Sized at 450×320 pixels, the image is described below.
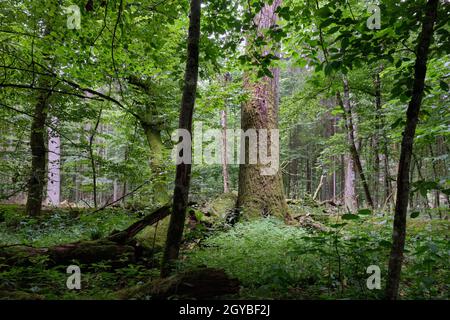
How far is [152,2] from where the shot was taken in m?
5.16

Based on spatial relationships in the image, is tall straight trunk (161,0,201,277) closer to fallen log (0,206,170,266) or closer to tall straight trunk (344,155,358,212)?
fallen log (0,206,170,266)

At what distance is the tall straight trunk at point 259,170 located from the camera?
8.84 metres

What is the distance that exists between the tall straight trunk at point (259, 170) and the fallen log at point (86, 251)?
3.53 meters

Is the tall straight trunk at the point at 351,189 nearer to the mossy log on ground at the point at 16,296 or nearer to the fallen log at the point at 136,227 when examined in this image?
the fallen log at the point at 136,227

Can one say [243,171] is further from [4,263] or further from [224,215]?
[4,263]

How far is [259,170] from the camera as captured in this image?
8969 mm

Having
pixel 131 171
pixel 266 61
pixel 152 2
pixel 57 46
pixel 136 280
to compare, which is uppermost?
pixel 152 2

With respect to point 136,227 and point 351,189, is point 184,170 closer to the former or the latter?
point 136,227

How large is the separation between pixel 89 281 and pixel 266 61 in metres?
4.14

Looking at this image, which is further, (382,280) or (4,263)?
(4,263)

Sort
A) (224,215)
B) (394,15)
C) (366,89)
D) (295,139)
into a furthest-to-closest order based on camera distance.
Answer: (295,139), (366,89), (224,215), (394,15)

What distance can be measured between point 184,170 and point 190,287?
54.1 inches

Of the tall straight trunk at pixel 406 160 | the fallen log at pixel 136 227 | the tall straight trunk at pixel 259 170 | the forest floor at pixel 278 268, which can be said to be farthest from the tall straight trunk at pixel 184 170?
the tall straight trunk at pixel 259 170
